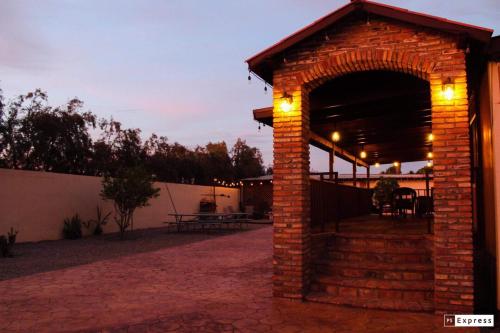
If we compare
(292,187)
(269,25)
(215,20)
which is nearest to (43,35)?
(215,20)

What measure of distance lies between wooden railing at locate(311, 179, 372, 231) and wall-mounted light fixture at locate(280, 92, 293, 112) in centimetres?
167

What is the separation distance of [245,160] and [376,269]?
4701 cm

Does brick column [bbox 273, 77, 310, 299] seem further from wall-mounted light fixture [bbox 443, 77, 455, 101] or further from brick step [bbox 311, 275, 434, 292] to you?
wall-mounted light fixture [bbox 443, 77, 455, 101]

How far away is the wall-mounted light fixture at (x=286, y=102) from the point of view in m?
6.50

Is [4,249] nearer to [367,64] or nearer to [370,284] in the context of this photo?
[370,284]

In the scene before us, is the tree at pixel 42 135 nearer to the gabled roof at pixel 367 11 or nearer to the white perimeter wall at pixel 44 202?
the white perimeter wall at pixel 44 202

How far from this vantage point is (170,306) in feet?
19.3

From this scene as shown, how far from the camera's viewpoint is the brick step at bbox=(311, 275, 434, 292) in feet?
19.7

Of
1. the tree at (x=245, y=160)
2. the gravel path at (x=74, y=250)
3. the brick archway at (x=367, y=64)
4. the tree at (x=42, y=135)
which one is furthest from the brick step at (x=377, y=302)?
the tree at (x=245, y=160)

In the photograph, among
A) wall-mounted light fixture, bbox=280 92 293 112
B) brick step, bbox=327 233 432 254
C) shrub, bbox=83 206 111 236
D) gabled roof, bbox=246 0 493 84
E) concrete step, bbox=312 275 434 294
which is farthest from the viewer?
shrub, bbox=83 206 111 236

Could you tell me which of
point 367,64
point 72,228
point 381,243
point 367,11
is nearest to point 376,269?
point 381,243

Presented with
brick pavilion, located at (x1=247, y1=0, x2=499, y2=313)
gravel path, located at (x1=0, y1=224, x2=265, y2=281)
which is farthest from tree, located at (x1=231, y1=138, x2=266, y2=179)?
brick pavilion, located at (x1=247, y1=0, x2=499, y2=313)

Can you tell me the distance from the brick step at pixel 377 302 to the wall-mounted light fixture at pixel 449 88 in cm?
272

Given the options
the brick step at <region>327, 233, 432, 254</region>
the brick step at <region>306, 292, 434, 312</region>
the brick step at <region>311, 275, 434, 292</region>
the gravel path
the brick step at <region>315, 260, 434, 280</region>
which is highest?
the brick step at <region>327, 233, 432, 254</region>
